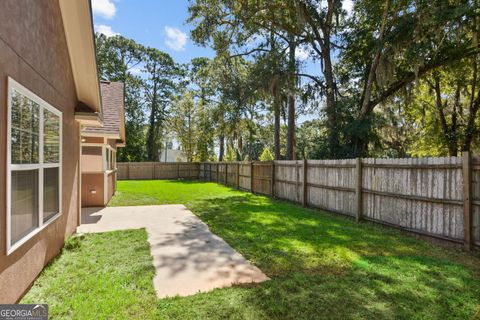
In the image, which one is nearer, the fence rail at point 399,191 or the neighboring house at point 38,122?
the neighboring house at point 38,122

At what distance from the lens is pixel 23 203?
3.12 metres

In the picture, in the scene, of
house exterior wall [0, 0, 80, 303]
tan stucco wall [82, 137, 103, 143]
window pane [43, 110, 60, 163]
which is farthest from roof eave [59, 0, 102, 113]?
tan stucco wall [82, 137, 103, 143]

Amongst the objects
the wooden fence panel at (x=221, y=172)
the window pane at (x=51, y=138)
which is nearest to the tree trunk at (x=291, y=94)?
the wooden fence panel at (x=221, y=172)

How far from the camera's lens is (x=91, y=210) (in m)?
8.83

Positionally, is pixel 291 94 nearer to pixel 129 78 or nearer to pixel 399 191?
pixel 399 191

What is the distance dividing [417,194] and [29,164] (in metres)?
6.41

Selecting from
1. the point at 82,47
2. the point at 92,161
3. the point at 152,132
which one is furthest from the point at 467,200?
the point at 152,132

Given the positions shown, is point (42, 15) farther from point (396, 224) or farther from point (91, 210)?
point (396, 224)

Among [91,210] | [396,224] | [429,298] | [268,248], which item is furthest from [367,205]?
[91,210]

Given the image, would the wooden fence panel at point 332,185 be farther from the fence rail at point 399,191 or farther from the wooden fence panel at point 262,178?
the wooden fence panel at point 262,178

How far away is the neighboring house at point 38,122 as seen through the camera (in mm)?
2641

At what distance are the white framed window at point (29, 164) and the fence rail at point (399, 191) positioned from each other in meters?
6.27

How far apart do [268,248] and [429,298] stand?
2.42 metres

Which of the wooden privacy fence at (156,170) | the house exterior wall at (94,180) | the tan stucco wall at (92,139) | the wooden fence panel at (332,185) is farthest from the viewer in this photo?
the wooden privacy fence at (156,170)
